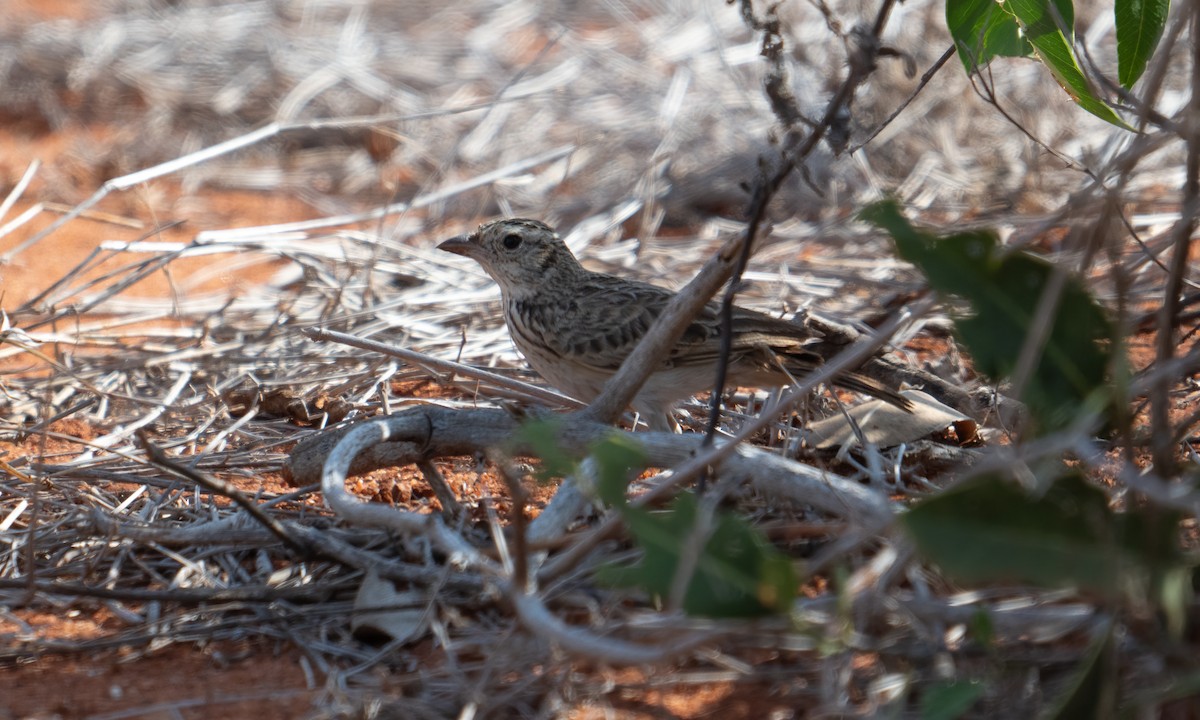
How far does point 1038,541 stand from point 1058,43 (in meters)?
1.96

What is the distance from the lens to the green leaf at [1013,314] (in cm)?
251

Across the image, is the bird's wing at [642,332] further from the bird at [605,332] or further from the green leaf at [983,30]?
the green leaf at [983,30]

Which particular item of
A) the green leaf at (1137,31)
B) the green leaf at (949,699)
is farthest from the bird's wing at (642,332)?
the green leaf at (949,699)

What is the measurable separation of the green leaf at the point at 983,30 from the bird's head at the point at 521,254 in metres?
1.75

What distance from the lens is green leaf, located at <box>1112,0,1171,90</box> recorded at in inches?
136

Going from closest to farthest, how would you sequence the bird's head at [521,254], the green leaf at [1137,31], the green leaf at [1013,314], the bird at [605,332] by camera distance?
the green leaf at [1013,314]
the green leaf at [1137,31]
the bird at [605,332]
the bird's head at [521,254]

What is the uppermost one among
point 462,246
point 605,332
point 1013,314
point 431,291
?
point 1013,314

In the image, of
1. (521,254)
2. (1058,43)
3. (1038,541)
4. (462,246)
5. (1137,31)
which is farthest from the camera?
(462,246)

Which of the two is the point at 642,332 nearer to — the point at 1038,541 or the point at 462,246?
the point at 462,246

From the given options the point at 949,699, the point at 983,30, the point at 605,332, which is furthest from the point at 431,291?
the point at 949,699

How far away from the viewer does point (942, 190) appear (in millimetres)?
7602

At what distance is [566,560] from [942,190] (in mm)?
5722

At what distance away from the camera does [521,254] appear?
4840mm

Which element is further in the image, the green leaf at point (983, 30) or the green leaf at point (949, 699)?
the green leaf at point (983, 30)
